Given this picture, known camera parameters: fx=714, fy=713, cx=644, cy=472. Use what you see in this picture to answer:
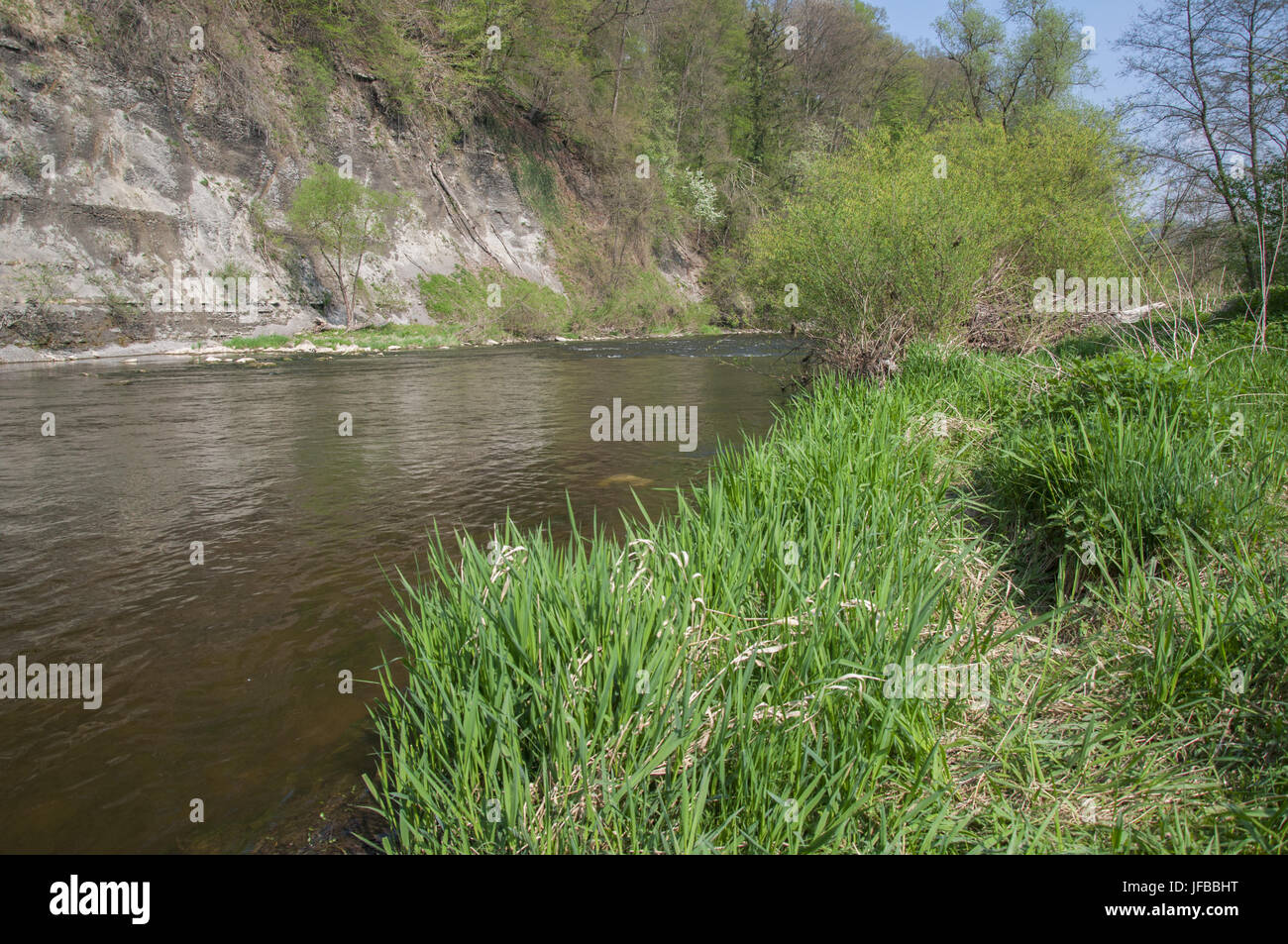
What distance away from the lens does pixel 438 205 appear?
129 ft

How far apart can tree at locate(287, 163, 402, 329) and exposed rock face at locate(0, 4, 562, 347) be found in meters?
0.80

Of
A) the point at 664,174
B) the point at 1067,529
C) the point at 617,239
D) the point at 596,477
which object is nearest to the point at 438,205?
the point at 617,239

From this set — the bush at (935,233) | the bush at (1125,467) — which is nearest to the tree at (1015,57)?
the bush at (935,233)

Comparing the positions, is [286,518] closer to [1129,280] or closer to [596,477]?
[596,477]

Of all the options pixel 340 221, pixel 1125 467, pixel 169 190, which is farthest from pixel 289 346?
pixel 1125 467

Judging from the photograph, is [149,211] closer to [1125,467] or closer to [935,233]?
[935,233]

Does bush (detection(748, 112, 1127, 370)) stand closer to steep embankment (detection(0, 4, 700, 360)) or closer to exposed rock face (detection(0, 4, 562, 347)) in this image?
exposed rock face (detection(0, 4, 562, 347))

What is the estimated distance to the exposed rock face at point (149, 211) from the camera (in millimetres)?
23516

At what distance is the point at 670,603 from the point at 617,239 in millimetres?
48104

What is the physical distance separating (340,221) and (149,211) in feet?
23.1

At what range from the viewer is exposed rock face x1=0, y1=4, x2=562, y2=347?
23516 millimetres

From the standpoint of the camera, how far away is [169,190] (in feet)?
91.4
